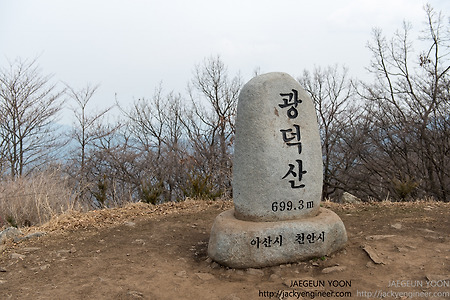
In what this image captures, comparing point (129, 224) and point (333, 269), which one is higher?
point (129, 224)

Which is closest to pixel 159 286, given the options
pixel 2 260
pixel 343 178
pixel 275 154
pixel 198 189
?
pixel 275 154

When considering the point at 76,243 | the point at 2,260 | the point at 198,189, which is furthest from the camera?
the point at 198,189

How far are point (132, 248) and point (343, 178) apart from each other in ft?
48.9

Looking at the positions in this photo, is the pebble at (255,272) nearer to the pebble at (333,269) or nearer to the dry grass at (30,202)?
the pebble at (333,269)

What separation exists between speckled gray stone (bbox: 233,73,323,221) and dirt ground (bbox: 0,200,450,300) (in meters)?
0.65

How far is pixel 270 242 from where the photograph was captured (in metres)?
3.69

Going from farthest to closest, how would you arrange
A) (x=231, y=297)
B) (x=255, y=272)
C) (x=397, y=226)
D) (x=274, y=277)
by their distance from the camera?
(x=397, y=226) < (x=255, y=272) < (x=274, y=277) < (x=231, y=297)

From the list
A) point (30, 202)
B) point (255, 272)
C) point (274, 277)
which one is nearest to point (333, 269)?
point (274, 277)

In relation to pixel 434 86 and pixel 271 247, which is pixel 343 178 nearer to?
pixel 434 86

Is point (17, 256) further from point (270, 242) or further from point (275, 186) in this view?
point (275, 186)

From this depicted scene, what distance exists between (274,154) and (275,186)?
1.17ft

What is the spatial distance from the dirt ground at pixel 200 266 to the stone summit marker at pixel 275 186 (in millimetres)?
201

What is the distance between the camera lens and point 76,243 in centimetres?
484

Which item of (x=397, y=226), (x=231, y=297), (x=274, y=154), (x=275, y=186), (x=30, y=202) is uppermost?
(x=274, y=154)
